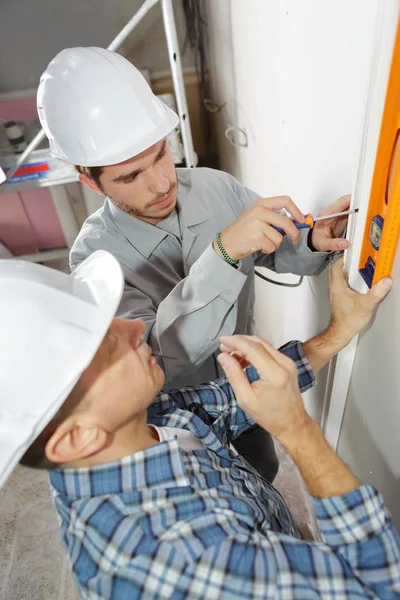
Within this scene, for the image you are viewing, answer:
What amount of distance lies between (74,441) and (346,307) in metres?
0.55

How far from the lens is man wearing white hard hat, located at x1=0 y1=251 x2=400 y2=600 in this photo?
0.55 m

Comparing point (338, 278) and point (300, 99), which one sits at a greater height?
point (300, 99)

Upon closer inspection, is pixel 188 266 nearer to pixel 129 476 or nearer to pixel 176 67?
pixel 129 476

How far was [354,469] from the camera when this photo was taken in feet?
3.73

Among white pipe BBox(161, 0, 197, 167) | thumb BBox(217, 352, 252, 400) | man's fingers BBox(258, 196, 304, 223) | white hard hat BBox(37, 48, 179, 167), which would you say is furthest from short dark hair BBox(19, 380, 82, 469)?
white pipe BBox(161, 0, 197, 167)

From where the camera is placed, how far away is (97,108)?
101 centimetres

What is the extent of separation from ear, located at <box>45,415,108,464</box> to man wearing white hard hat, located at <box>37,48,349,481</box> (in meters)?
0.33

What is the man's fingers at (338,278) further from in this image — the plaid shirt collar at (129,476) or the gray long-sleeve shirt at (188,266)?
the plaid shirt collar at (129,476)

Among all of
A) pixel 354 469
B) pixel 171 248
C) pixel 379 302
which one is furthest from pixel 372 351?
pixel 171 248

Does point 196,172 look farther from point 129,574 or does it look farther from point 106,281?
point 129,574

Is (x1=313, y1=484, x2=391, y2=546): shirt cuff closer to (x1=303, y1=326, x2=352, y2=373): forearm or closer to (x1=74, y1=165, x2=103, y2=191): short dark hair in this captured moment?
(x1=303, y1=326, x2=352, y2=373): forearm

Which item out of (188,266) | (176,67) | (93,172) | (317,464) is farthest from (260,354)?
(176,67)

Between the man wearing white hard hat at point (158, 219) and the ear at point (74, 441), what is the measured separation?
1.07 feet

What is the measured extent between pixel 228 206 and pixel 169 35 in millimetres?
963
